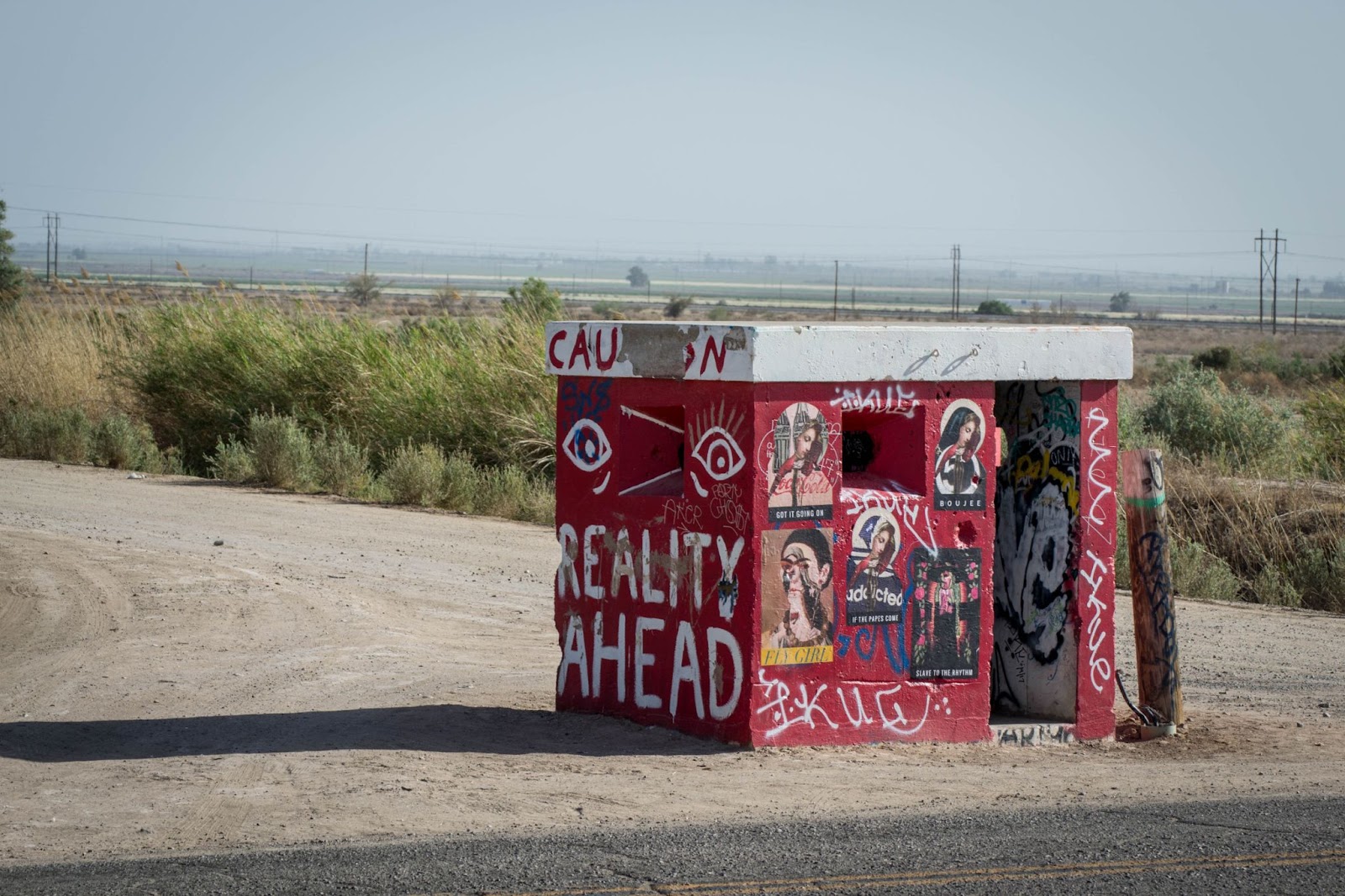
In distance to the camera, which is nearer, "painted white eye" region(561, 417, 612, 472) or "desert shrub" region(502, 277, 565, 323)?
"painted white eye" region(561, 417, 612, 472)

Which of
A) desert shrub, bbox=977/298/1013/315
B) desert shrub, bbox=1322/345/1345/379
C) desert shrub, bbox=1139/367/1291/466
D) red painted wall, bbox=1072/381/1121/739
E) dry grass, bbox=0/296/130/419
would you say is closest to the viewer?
red painted wall, bbox=1072/381/1121/739

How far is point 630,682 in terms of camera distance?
8125 mm

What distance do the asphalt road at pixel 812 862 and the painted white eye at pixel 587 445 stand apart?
7.53 feet

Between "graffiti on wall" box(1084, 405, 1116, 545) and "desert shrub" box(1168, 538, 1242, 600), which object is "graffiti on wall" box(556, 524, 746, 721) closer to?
"graffiti on wall" box(1084, 405, 1116, 545)

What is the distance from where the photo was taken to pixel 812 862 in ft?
19.7

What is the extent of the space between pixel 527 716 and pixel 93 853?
2.89 m

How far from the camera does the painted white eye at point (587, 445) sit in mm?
8047

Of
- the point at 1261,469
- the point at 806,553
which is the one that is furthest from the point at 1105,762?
the point at 1261,469

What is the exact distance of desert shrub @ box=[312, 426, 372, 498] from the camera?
728 inches

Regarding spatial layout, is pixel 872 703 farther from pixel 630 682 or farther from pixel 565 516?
pixel 565 516

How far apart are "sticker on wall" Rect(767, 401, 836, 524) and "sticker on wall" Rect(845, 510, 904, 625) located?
0.25 metres

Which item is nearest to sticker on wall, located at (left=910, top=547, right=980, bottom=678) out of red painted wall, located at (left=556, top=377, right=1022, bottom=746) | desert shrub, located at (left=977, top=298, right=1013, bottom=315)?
red painted wall, located at (left=556, top=377, right=1022, bottom=746)

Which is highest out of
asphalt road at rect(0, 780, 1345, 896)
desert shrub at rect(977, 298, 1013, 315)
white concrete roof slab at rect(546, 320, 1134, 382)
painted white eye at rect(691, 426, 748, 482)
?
desert shrub at rect(977, 298, 1013, 315)

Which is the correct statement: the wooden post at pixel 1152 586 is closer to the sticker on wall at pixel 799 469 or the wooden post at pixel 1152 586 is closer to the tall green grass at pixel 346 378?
the sticker on wall at pixel 799 469
